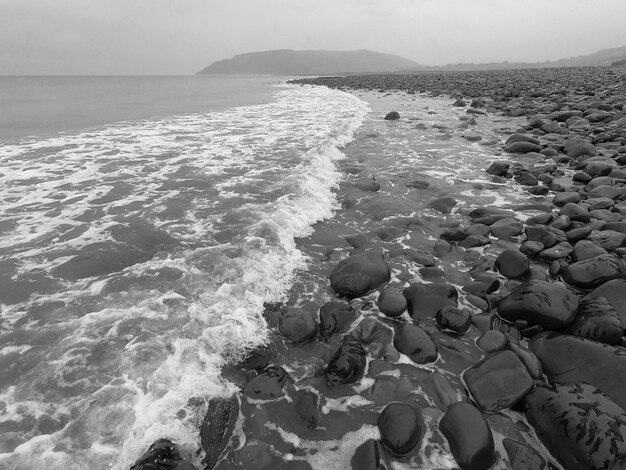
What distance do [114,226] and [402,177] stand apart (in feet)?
23.5

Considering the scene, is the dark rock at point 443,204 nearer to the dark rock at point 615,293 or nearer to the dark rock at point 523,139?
the dark rock at point 615,293

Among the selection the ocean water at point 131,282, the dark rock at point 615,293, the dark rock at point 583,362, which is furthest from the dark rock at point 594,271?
the ocean water at point 131,282

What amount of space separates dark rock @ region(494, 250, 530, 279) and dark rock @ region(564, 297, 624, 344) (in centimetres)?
101

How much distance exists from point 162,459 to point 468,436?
2527 mm

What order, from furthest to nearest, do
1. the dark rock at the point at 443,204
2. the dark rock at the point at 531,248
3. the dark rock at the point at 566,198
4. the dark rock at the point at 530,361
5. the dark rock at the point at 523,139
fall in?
the dark rock at the point at 523,139
the dark rock at the point at 443,204
the dark rock at the point at 566,198
the dark rock at the point at 531,248
the dark rock at the point at 530,361

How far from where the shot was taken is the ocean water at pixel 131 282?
3.10 m

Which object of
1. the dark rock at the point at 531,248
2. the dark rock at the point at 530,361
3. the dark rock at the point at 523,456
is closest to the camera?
the dark rock at the point at 523,456

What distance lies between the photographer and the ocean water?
10.2 ft

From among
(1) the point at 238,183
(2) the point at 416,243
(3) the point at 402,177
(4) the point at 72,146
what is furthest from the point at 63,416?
(4) the point at 72,146

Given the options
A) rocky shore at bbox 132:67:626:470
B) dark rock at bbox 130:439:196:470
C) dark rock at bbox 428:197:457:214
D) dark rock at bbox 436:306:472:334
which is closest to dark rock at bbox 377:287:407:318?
rocky shore at bbox 132:67:626:470

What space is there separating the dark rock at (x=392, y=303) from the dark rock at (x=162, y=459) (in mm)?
2732

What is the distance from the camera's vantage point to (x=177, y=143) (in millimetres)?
13586

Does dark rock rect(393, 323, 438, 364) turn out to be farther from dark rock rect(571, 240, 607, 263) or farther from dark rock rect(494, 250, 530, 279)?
dark rock rect(571, 240, 607, 263)

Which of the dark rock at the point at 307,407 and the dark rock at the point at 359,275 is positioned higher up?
the dark rock at the point at 359,275
